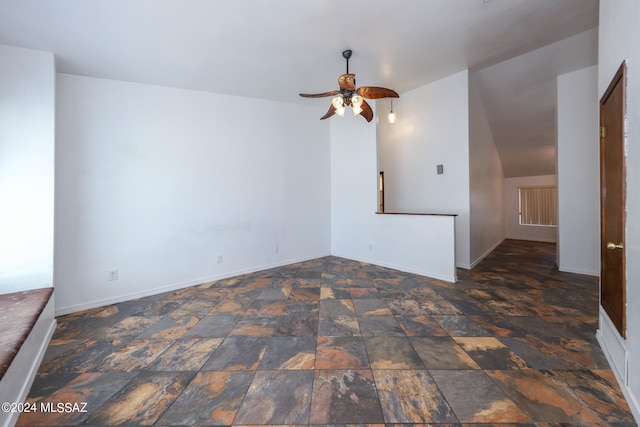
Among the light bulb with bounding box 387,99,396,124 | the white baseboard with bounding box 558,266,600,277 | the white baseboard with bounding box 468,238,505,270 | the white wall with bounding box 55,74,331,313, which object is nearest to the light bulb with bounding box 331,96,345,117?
the white wall with bounding box 55,74,331,313

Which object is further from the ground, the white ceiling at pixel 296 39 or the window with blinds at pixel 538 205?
the white ceiling at pixel 296 39

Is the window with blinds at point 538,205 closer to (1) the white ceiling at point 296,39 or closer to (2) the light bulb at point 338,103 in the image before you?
(1) the white ceiling at point 296,39

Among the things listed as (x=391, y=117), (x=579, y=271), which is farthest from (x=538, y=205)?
(x=391, y=117)

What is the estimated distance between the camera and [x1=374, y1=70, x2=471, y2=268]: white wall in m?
3.87

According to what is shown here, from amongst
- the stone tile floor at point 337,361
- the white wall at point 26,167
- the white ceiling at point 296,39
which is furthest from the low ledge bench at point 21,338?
the white ceiling at point 296,39

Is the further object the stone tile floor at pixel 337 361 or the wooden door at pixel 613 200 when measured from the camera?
the wooden door at pixel 613 200

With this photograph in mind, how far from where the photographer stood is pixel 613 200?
175 centimetres

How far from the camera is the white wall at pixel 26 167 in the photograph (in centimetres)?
239

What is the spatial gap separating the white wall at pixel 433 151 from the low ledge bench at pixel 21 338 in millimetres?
4886

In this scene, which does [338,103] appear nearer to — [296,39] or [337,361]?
[296,39]

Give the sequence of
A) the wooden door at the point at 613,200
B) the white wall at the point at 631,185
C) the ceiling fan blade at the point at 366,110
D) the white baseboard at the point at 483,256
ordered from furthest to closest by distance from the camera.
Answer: the white baseboard at the point at 483,256 → the ceiling fan blade at the point at 366,110 → the wooden door at the point at 613,200 → the white wall at the point at 631,185

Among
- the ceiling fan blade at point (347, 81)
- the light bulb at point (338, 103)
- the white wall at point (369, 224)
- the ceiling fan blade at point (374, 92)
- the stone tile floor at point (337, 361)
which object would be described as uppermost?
the ceiling fan blade at point (347, 81)

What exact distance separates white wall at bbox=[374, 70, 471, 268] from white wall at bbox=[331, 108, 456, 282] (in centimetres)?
65

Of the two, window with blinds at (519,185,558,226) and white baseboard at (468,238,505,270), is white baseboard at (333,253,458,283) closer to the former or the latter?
white baseboard at (468,238,505,270)
